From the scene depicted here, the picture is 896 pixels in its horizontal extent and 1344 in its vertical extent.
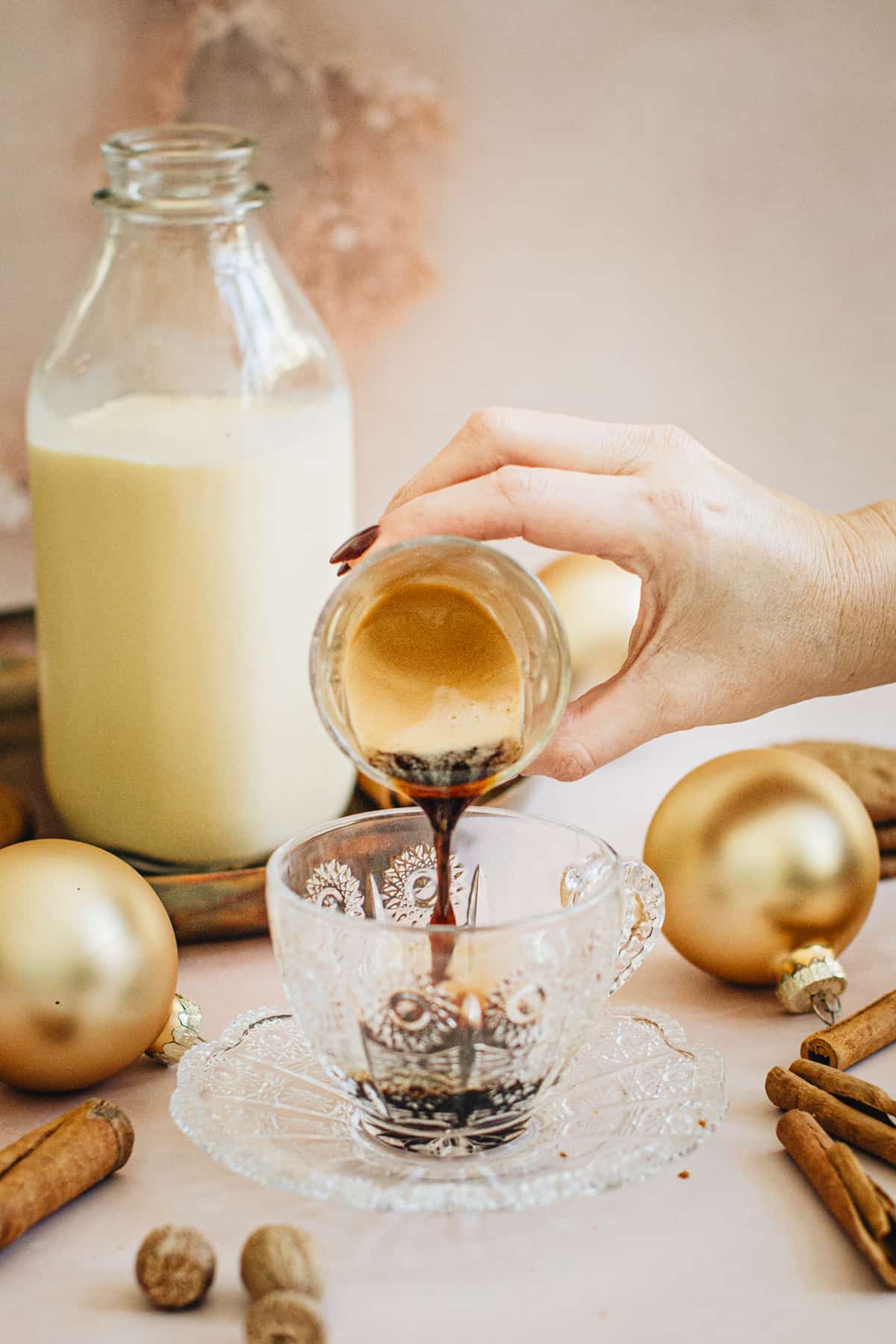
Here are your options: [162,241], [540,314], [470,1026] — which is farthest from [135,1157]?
A: [540,314]

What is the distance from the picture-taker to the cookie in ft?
4.66

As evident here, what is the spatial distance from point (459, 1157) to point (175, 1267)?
0.59 feet

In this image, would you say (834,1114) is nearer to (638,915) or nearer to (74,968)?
(638,915)

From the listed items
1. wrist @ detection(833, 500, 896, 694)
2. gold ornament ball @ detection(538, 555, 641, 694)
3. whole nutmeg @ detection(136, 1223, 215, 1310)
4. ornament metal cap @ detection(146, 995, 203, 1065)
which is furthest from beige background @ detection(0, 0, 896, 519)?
whole nutmeg @ detection(136, 1223, 215, 1310)

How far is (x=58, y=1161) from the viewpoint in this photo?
863 millimetres

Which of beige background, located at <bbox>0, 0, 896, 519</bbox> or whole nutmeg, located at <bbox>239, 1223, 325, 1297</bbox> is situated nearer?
whole nutmeg, located at <bbox>239, 1223, 325, 1297</bbox>

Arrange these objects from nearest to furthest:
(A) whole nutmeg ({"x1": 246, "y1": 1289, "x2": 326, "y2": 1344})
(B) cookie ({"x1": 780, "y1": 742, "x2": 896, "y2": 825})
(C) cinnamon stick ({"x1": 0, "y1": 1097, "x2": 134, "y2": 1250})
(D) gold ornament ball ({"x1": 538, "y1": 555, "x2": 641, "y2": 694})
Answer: (A) whole nutmeg ({"x1": 246, "y1": 1289, "x2": 326, "y2": 1344}), (C) cinnamon stick ({"x1": 0, "y1": 1097, "x2": 134, "y2": 1250}), (B) cookie ({"x1": 780, "y1": 742, "x2": 896, "y2": 825}), (D) gold ornament ball ({"x1": 538, "y1": 555, "x2": 641, "y2": 694})

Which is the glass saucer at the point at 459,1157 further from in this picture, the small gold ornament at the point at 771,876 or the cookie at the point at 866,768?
the cookie at the point at 866,768

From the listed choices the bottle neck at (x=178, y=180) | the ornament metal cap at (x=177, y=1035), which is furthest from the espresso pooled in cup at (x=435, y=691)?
the bottle neck at (x=178, y=180)

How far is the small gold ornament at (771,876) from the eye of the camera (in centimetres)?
112

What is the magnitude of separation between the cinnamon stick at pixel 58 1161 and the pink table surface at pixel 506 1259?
0.02 m

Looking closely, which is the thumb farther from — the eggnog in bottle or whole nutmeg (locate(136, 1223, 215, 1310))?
whole nutmeg (locate(136, 1223, 215, 1310))

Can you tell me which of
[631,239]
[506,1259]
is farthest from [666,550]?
[631,239]

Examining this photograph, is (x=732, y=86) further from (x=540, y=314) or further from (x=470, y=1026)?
(x=470, y=1026)
